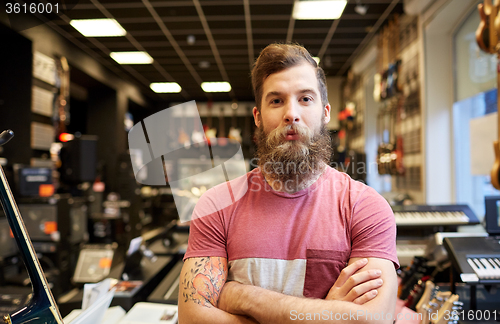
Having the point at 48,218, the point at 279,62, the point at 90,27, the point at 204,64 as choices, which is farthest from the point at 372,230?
the point at 204,64

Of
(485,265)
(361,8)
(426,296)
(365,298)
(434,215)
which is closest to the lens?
(365,298)

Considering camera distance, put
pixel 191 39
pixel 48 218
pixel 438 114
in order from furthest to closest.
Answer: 1. pixel 191 39
2. pixel 438 114
3. pixel 48 218

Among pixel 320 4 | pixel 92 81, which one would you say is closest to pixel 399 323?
pixel 320 4

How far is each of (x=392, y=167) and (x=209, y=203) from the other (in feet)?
12.0

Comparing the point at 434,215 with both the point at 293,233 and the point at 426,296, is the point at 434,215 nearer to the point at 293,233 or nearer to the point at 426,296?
the point at 426,296

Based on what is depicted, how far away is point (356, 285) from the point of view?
1.00 meters

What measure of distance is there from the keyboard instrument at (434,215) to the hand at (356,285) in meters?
1.33

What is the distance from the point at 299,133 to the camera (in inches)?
46.1

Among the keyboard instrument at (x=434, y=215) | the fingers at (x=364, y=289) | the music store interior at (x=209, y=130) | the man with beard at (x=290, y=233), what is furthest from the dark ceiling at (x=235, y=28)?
the fingers at (x=364, y=289)

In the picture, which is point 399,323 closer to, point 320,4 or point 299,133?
point 299,133

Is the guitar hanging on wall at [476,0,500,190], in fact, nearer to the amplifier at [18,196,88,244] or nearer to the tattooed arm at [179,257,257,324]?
the tattooed arm at [179,257,257,324]

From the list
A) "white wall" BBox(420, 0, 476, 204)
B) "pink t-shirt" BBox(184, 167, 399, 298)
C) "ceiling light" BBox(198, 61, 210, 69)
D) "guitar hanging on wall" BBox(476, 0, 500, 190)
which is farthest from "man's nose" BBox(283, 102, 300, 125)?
"ceiling light" BBox(198, 61, 210, 69)

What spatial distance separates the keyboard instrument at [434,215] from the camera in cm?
223

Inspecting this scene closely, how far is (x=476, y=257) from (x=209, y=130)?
95.2 inches
